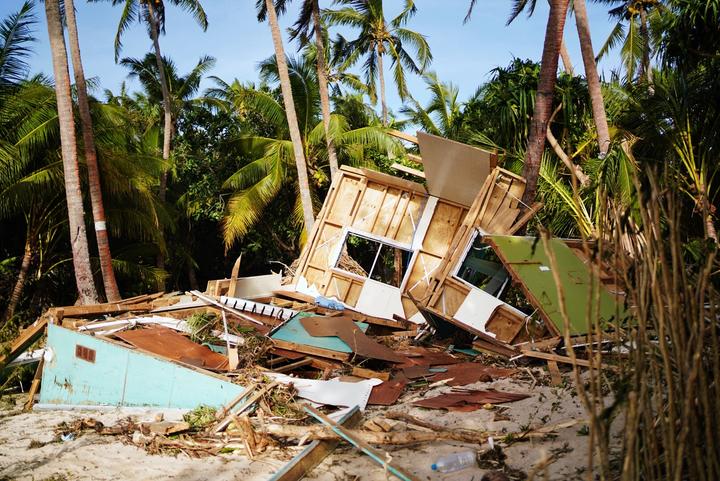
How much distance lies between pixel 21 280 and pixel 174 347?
8888mm

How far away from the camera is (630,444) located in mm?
2799

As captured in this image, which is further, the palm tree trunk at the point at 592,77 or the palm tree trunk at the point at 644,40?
the palm tree trunk at the point at 644,40

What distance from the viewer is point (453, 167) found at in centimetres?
1201

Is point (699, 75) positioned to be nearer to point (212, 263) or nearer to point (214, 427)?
point (214, 427)

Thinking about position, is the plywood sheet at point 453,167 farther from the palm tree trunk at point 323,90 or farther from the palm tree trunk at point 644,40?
the palm tree trunk at point 644,40

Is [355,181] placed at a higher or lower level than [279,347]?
higher

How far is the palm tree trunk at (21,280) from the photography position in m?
15.6

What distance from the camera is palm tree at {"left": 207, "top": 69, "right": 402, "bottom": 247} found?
20.2 meters

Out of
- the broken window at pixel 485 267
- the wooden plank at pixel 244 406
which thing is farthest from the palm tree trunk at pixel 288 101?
the wooden plank at pixel 244 406

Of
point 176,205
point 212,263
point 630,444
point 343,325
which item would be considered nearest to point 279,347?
point 343,325

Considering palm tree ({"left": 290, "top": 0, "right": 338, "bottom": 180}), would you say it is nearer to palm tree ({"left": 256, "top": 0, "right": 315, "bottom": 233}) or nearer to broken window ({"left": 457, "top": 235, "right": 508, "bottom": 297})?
palm tree ({"left": 256, "top": 0, "right": 315, "bottom": 233})

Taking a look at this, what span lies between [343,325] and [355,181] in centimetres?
522

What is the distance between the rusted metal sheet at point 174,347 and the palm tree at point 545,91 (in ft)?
21.3

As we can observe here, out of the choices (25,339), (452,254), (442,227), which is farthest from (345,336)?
(442,227)
